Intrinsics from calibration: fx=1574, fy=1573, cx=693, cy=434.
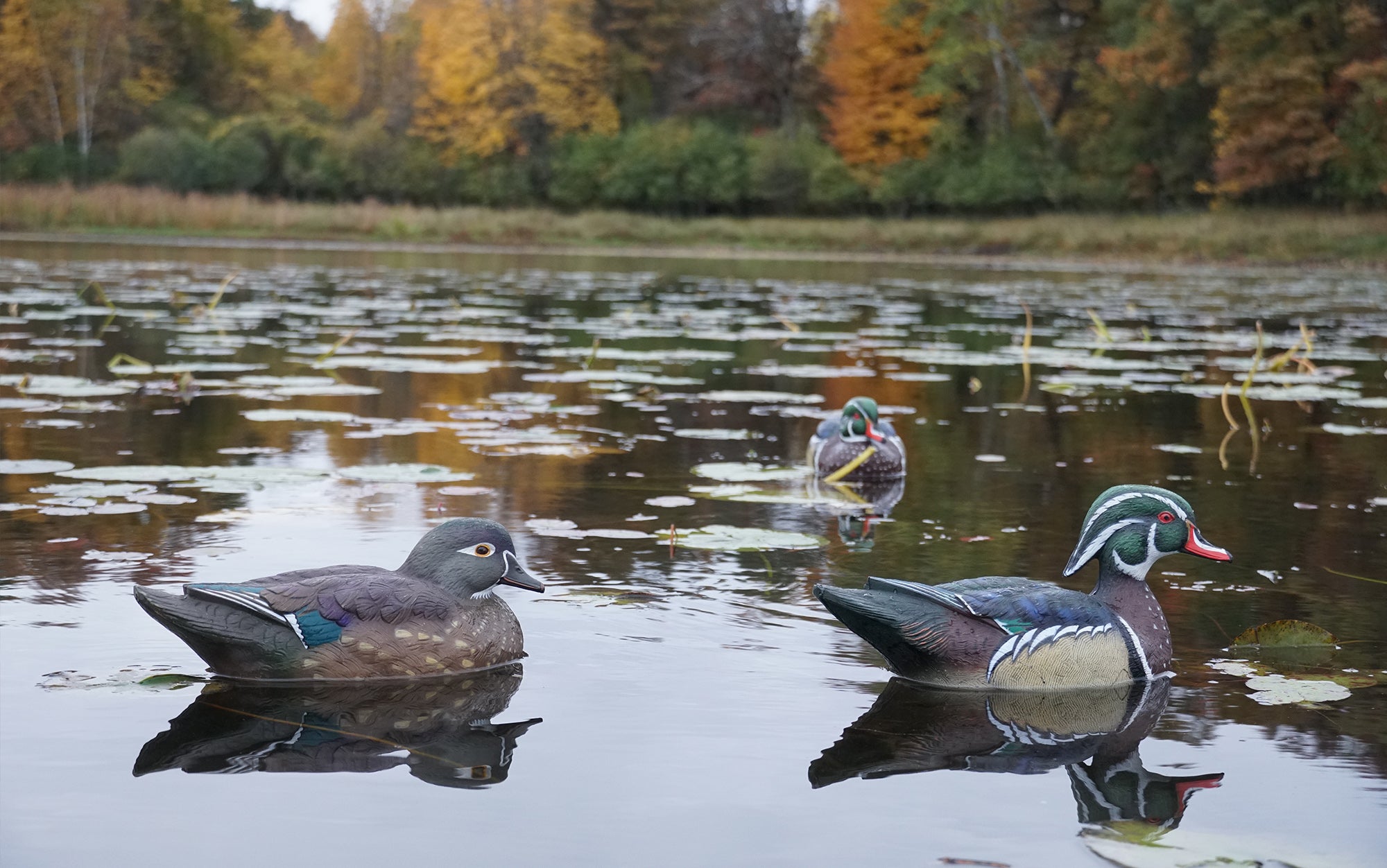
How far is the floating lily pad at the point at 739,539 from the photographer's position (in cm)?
616

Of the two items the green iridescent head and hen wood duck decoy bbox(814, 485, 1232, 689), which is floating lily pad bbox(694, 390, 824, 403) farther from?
hen wood duck decoy bbox(814, 485, 1232, 689)

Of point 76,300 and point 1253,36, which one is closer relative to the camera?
point 76,300

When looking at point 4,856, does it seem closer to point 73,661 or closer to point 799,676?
point 73,661

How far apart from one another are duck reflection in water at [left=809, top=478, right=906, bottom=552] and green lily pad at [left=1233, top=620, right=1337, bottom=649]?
71.9 inches

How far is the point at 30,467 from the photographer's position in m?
7.43

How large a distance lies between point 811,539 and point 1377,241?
3281 centimetres

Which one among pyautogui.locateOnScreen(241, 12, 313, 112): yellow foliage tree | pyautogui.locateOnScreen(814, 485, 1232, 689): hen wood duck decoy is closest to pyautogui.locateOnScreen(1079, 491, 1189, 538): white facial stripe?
pyautogui.locateOnScreen(814, 485, 1232, 689): hen wood duck decoy

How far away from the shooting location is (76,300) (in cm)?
1872

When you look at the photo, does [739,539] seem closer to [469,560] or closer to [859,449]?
[469,560]

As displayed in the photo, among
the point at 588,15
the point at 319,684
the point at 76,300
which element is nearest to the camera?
the point at 319,684

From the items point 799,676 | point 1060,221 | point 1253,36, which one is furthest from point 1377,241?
point 799,676

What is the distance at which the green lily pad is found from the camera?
4.95 m

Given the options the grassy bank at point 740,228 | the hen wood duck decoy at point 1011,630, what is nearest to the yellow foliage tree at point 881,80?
the grassy bank at point 740,228

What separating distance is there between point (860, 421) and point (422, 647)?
3.90 metres
